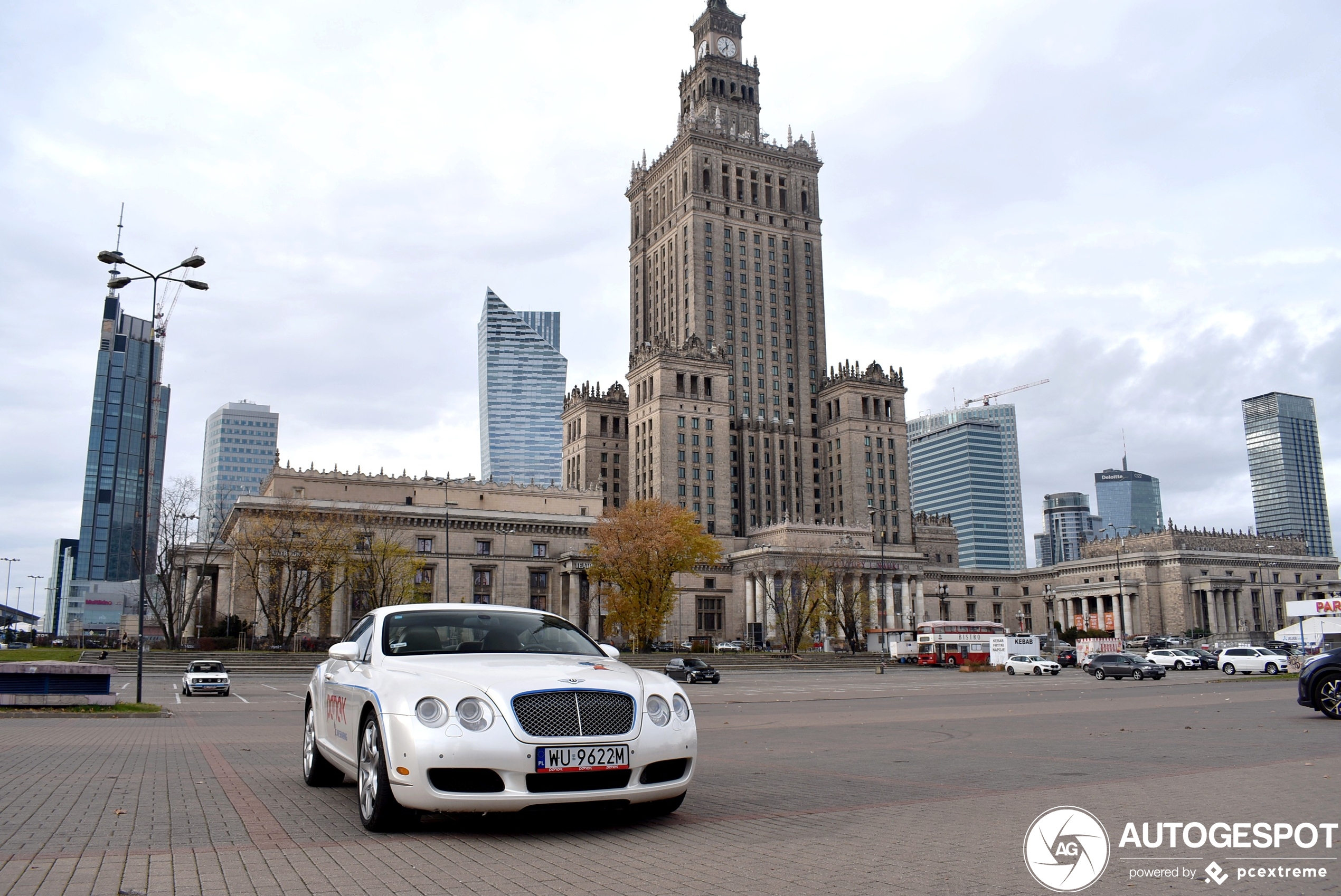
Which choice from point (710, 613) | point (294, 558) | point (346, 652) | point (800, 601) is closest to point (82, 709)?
point (346, 652)

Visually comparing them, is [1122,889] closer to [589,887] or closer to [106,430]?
[589,887]

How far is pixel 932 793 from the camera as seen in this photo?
9.39 metres

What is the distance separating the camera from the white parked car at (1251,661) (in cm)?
4684

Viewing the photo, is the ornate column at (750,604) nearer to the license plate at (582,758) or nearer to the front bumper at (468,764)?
the license plate at (582,758)

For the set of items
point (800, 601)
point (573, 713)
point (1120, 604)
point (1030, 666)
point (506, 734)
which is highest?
point (800, 601)

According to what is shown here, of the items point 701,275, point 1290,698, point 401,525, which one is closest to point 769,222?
point 701,275

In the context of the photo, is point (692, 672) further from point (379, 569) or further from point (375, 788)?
point (375, 788)

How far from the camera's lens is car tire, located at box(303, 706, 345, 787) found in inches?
393

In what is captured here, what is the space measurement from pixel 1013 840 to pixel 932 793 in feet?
8.54

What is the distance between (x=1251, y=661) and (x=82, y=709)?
5130 centimetres

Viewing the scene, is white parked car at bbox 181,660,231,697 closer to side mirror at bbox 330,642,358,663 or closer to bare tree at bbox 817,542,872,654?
side mirror at bbox 330,642,358,663

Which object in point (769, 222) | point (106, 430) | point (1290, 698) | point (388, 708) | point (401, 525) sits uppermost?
point (769, 222)

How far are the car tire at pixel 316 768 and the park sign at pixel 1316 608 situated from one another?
2492 inches

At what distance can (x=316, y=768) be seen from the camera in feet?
32.7
